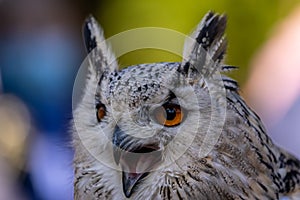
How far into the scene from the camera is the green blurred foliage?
165 cm

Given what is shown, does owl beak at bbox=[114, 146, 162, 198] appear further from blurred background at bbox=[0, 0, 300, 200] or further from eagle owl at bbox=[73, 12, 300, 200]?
blurred background at bbox=[0, 0, 300, 200]

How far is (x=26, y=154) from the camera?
191 centimetres

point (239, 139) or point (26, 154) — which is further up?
point (239, 139)

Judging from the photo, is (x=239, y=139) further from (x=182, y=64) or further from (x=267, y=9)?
(x=267, y=9)

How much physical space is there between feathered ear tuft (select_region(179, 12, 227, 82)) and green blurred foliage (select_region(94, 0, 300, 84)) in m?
0.65

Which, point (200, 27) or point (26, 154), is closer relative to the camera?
point (200, 27)

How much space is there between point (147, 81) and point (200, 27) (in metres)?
0.14

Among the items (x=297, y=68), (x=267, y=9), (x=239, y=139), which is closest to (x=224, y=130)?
(x=239, y=139)

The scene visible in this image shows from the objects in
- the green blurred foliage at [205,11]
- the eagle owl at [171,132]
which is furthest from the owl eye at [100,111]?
the green blurred foliage at [205,11]

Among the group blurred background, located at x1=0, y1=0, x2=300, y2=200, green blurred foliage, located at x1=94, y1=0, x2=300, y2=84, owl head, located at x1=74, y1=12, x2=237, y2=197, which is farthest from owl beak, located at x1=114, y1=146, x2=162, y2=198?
green blurred foliage, located at x1=94, y1=0, x2=300, y2=84

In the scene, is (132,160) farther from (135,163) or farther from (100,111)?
(100,111)

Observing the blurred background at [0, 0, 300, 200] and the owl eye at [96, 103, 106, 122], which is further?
the blurred background at [0, 0, 300, 200]

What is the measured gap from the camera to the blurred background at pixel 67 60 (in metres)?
1.63

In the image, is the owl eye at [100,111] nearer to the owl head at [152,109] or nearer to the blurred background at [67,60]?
the owl head at [152,109]
